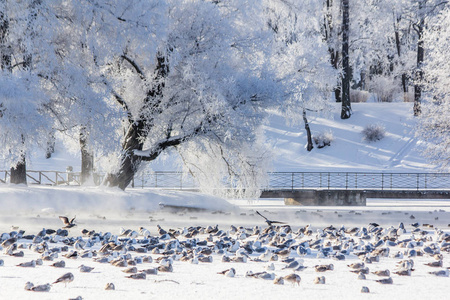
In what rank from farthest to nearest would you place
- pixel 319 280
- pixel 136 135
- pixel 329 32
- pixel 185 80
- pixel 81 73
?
pixel 329 32, pixel 136 135, pixel 185 80, pixel 81 73, pixel 319 280

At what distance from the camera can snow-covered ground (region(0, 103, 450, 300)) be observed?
5.52 metres

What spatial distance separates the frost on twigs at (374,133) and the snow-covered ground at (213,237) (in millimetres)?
1274

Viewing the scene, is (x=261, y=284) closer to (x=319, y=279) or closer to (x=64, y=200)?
(x=319, y=279)

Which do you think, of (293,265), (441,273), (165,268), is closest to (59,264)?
(165,268)

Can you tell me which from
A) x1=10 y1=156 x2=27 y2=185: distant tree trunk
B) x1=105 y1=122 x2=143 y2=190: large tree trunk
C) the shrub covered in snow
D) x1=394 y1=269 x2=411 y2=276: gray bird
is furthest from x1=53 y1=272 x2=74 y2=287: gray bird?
the shrub covered in snow

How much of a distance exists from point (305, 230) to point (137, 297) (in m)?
5.85

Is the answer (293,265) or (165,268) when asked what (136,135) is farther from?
(293,265)

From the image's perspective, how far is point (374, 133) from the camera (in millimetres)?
36375

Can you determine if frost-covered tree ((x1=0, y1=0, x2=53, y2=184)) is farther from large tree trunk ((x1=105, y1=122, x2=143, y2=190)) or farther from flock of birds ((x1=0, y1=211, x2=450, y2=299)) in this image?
flock of birds ((x1=0, y1=211, x2=450, y2=299))

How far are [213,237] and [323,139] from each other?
A: 2803 cm

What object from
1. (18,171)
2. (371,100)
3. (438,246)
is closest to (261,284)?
(438,246)

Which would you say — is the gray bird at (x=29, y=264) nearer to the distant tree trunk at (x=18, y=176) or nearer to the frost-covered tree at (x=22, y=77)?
the frost-covered tree at (x=22, y=77)

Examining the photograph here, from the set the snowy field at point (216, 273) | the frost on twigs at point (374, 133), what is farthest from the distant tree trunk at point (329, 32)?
the snowy field at point (216, 273)

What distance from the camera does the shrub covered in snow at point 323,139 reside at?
Answer: 36.5m
